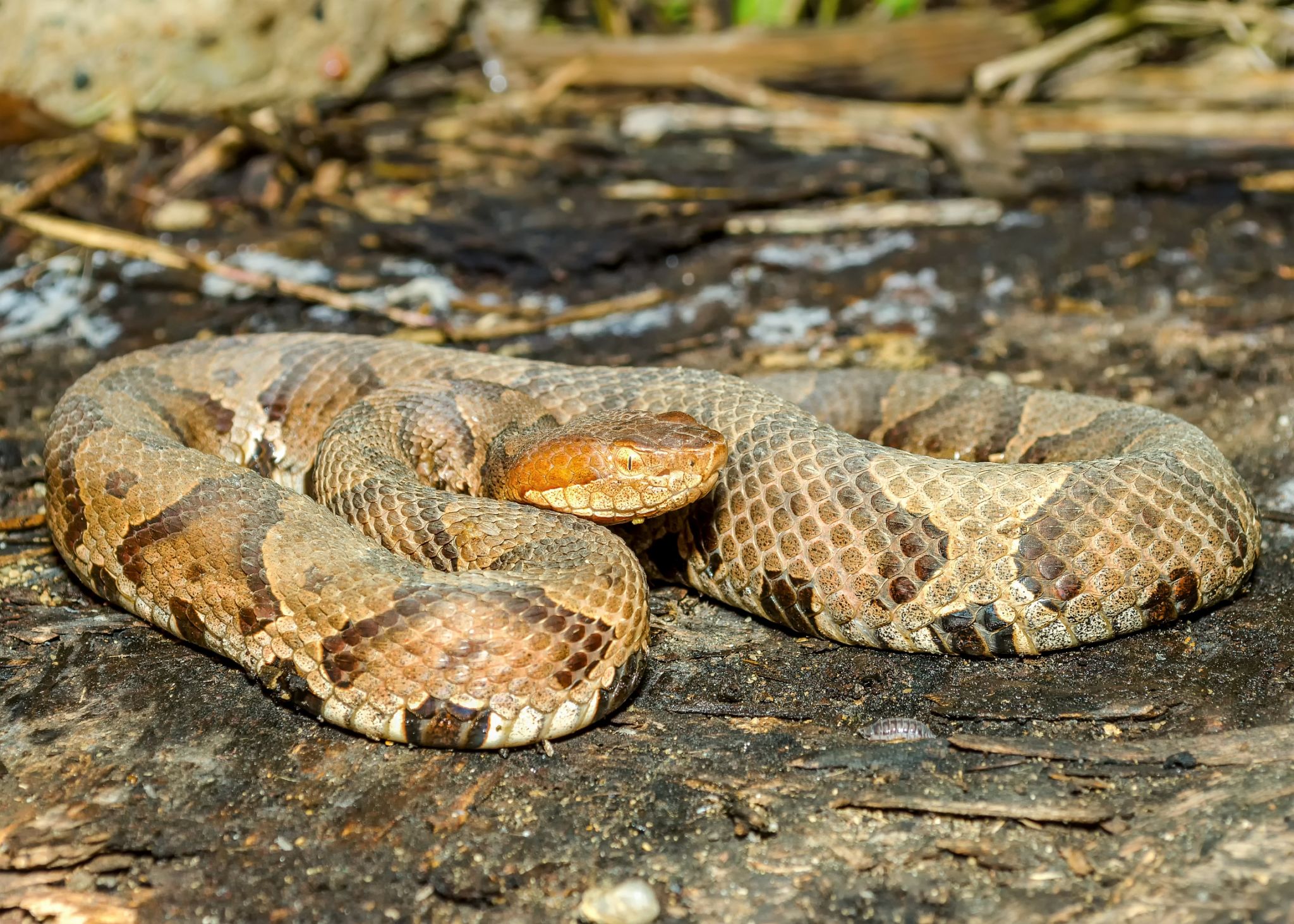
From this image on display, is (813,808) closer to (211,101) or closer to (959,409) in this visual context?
(959,409)

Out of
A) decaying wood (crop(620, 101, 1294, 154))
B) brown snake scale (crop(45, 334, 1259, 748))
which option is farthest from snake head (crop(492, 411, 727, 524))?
decaying wood (crop(620, 101, 1294, 154))

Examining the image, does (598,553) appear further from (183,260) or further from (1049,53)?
(1049,53)

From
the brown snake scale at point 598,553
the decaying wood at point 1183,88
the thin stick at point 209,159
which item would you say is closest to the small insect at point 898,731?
the brown snake scale at point 598,553

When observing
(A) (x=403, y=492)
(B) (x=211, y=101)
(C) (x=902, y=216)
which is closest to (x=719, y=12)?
(C) (x=902, y=216)

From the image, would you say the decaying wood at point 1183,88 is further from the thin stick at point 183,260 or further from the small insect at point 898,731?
the small insect at point 898,731

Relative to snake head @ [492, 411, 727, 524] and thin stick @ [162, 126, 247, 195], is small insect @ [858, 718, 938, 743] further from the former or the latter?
thin stick @ [162, 126, 247, 195]

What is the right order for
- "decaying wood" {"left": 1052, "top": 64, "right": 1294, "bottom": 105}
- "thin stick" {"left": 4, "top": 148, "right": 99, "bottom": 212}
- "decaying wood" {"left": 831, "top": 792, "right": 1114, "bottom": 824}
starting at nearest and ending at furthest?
"decaying wood" {"left": 831, "top": 792, "right": 1114, "bottom": 824}, "thin stick" {"left": 4, "top": 148, "right": 99, "bottom": 212}, "decaying wood" {"left": 1052, "top": 64, "right": 1294, "bottom": 105}
